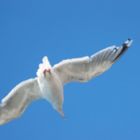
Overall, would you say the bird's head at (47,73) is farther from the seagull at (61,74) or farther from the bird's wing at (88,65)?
the bird's wing at (88,65)

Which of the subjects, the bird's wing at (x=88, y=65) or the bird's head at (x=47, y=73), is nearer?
the bird's head at (x=47, y=73)

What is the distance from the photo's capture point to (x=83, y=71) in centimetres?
1252

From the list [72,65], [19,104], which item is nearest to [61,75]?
[72,65]

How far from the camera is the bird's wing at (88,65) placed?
12281 mm

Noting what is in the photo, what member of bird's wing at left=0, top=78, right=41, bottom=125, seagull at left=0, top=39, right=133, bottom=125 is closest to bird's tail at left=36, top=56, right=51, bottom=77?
seagull at left=0, top=39, right=133, bottom=125

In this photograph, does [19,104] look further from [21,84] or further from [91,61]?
[91,61]

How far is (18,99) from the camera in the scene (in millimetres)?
13062

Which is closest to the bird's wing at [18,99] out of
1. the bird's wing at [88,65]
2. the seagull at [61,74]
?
the seagull at [61,74]

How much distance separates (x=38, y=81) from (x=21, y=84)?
461 millimetres

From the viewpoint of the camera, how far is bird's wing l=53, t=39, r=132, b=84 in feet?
40.3

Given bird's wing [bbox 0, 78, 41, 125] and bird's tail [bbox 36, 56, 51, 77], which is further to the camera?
bird's wing [bbox 0, 78, 41, 125]

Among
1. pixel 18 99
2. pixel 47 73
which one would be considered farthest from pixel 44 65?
pixel 18 99

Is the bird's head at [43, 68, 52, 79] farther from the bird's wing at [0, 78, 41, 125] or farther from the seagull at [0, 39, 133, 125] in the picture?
the bird's wing at [0, 78, 41, 125]

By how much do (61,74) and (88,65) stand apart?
1.33 ft
